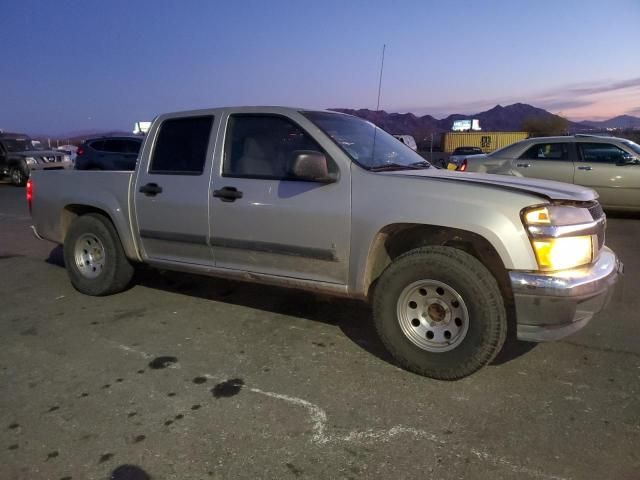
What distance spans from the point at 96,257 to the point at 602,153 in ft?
29.1

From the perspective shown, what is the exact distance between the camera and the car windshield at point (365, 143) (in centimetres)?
394

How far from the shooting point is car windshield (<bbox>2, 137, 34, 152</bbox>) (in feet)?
66.2

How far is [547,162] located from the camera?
395 inches

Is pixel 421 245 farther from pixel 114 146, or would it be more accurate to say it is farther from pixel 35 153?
pixel 35 153

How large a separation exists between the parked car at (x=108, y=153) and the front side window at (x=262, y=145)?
13509mm

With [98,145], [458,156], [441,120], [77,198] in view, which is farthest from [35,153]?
[441,120]

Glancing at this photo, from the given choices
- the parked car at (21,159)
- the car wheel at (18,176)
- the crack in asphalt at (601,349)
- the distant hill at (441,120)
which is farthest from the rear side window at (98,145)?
the crack in asphalt at (601,349)

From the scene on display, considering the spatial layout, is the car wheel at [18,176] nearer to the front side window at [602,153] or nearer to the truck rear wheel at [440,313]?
the front side window at [602,153]

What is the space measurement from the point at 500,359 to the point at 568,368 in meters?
0.44

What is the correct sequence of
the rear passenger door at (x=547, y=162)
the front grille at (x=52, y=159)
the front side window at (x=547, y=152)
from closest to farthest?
the rear passenger door at (x=547, y=162), the front side window at (x=547, y=152), the front grille at (x=52, y=159)

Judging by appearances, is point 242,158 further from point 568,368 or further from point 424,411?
point 568,368

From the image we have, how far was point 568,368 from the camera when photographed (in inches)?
142

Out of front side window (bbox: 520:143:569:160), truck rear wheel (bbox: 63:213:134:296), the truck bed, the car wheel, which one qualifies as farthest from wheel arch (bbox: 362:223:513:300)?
the car wheel

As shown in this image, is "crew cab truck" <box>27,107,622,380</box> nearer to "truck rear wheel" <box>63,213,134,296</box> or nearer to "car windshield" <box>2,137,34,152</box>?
"truck rear wheel" <box>63,213,134,296</box>
